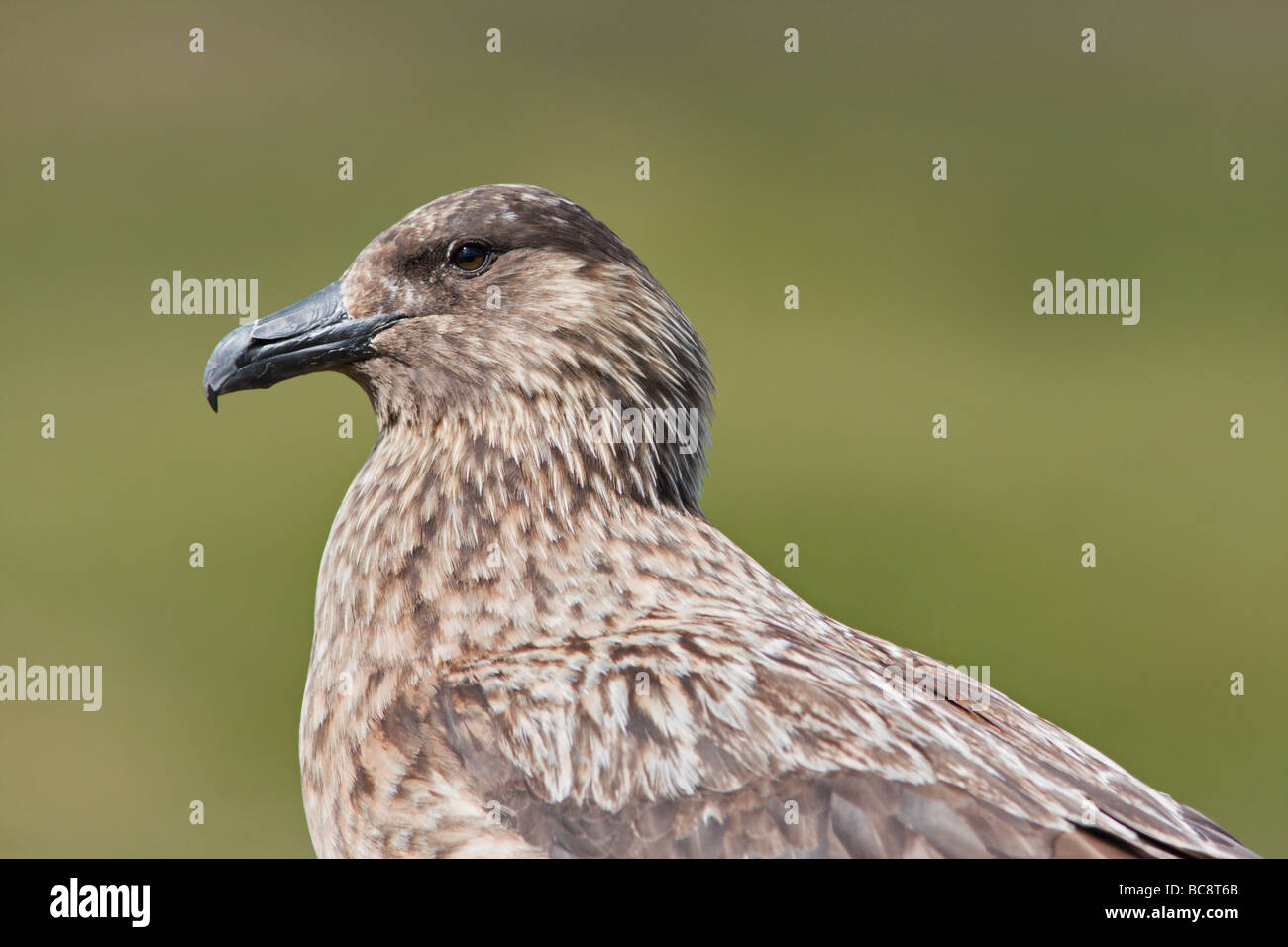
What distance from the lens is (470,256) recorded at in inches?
166

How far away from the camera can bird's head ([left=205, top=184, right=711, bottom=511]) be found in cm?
415

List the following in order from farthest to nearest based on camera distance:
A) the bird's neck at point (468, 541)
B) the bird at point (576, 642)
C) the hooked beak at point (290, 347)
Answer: the hooked beak at point (290, 347) < the bird's neck at point (468, 541) < the bird at point (576, 642)

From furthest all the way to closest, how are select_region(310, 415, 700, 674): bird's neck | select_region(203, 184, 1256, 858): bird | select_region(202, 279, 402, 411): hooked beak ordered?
select_region(202, 279, 402, 411): hooked beak
select_region(310, 415, 700, 674): bird's neck
select_region(203, 184, 1256, 858): bird

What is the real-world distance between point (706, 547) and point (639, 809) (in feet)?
2.98

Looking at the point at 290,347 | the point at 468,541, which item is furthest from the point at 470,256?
the point at 468,541

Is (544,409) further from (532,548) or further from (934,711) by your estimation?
(934,711)

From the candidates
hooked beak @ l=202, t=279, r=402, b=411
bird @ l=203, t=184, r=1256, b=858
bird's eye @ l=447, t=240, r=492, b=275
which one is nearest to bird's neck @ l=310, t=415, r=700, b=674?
bird @ l=203, t=184, r=1256, b=858

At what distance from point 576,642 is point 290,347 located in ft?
3.94

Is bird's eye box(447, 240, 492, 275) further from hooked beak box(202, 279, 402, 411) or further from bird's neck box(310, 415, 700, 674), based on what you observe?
bird's neck box(310, 415, 700, 674)

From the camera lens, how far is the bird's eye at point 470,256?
4.20m

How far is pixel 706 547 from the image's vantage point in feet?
13.4

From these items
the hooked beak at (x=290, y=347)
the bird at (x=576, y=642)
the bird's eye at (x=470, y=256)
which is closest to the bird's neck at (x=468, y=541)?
the bird at (x=576, y=642)

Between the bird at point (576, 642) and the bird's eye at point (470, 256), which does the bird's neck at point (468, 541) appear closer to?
the bird at point (576, 642)
